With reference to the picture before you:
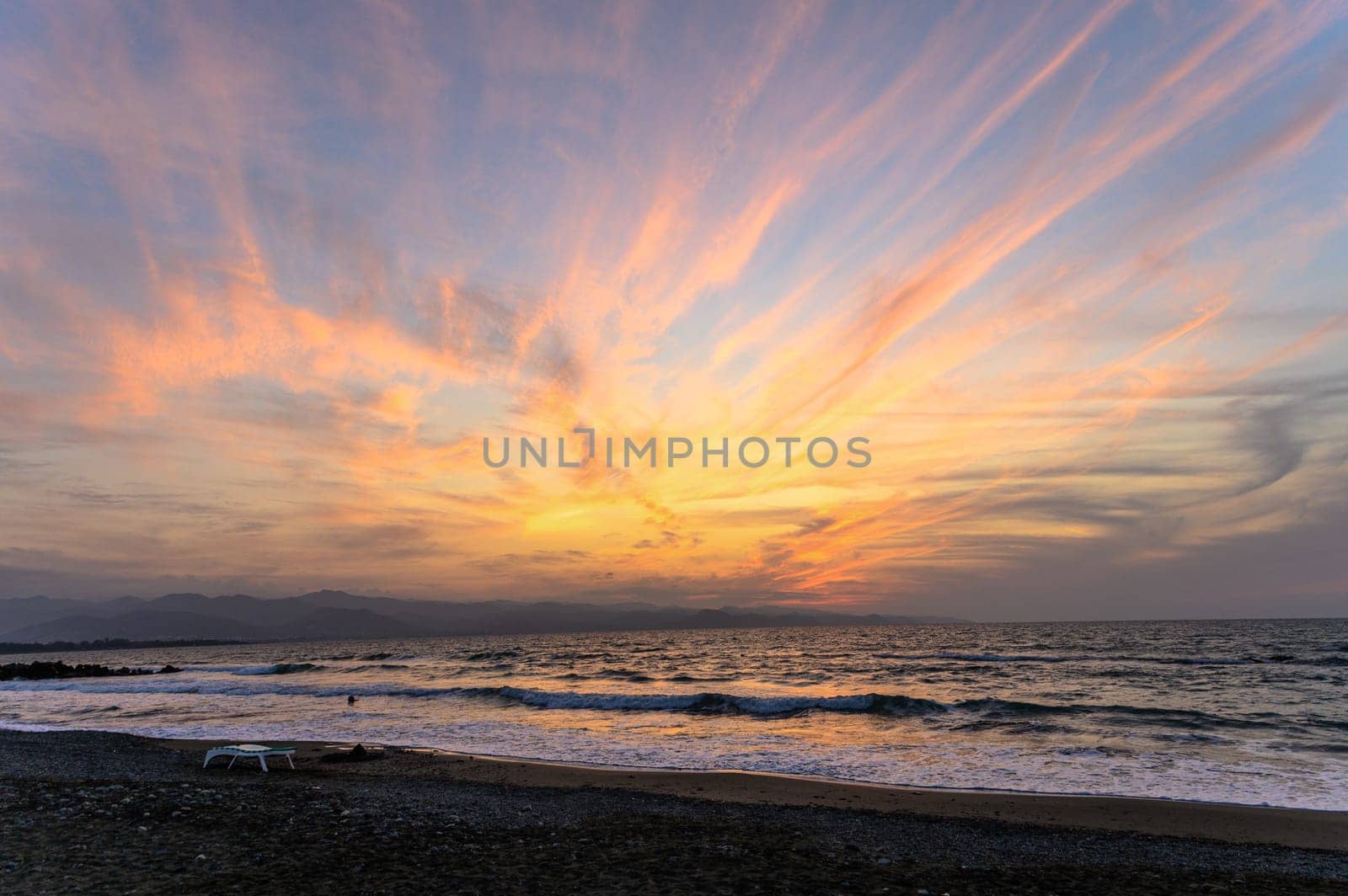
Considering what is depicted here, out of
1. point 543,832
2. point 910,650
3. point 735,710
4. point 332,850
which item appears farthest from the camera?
point 910,650

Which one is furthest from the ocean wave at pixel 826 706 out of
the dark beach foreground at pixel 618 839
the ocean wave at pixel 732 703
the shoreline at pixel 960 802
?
the dark beach foreground at pixel 618 839

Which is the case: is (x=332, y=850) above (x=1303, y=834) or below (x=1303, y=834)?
above

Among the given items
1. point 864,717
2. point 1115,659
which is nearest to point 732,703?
point 864,717

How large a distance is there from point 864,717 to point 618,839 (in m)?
20.7

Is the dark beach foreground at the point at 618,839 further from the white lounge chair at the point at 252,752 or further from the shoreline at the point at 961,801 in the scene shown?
the white lounge chair at the point at 252,752

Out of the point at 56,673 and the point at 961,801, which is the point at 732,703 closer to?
the point at 961,801

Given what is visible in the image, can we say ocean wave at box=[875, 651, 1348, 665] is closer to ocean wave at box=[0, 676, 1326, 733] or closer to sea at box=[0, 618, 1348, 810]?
sea at box=[0, 618, 1348, 810]

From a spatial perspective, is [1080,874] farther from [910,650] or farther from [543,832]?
[910,650]

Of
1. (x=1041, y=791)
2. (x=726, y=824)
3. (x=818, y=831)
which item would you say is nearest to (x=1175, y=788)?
(x=1041, y=791)

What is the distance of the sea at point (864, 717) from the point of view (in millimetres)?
18250

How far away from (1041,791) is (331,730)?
2439 cm

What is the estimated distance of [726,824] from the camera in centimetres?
1247

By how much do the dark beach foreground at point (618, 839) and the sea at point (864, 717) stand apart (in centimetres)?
278

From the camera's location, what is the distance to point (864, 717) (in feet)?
96.1
